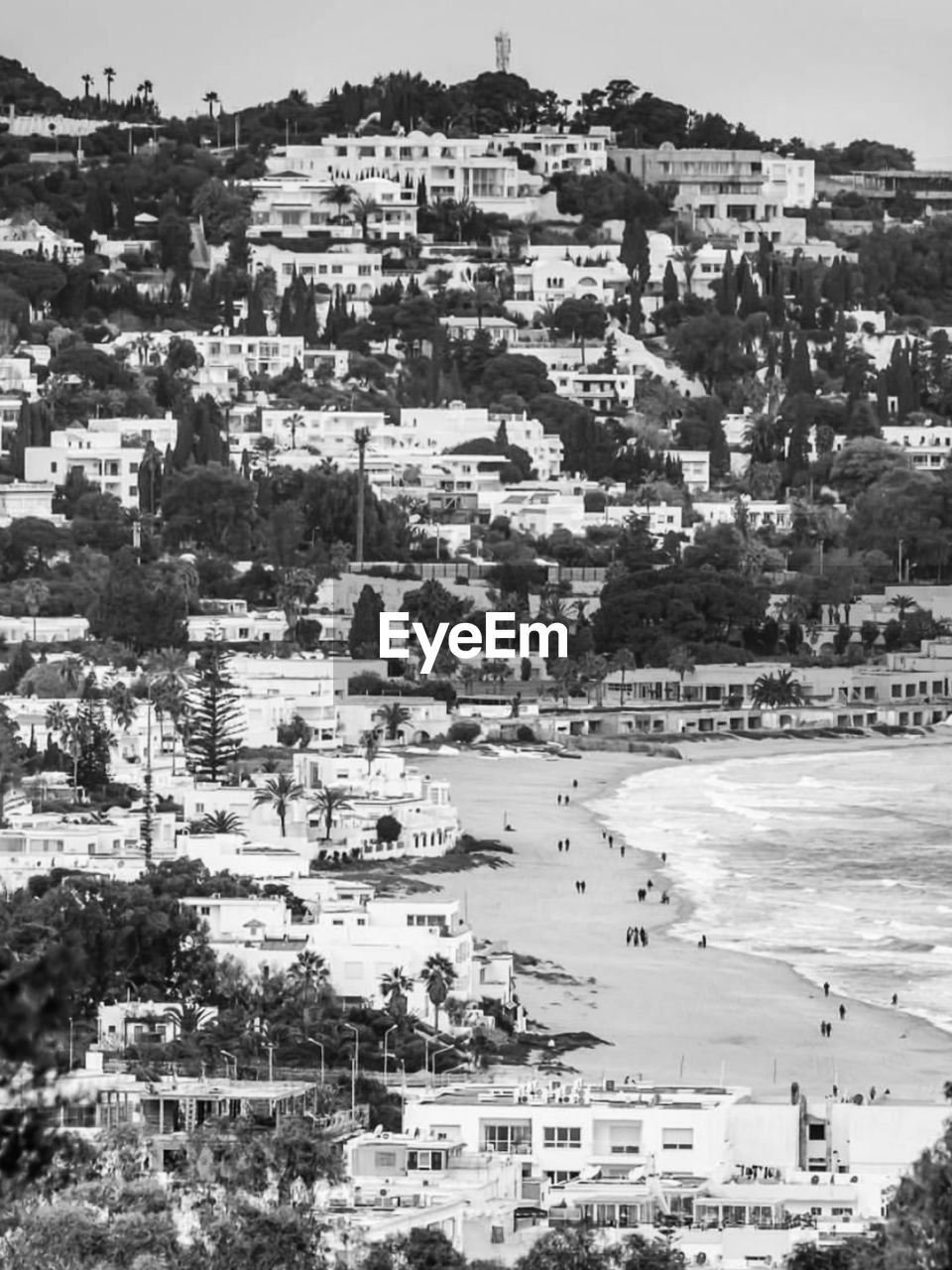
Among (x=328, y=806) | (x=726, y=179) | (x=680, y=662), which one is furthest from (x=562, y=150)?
(x=328, y=806)

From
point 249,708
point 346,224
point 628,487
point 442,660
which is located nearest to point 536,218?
point 346,224

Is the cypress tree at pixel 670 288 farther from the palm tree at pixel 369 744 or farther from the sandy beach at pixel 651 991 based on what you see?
the sandy beach at pixel 651 991

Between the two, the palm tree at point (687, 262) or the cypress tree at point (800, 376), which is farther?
the palm tree at point (687, 262)

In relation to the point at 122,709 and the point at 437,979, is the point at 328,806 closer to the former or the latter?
the point at 122,709

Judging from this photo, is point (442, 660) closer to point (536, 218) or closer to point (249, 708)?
point (249, 708)

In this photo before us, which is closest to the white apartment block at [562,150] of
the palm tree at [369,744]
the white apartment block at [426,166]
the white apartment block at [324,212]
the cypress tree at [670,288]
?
the white apartment block at [426,166]

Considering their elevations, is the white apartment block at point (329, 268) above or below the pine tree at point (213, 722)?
above

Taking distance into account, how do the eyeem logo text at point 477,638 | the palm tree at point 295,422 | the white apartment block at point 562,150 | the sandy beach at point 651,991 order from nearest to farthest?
the sandy beach at point 651,991 → the eyeem logo text at point 477,638 → the palm tree at point 295,422 → the white apartment block at point 562,150
